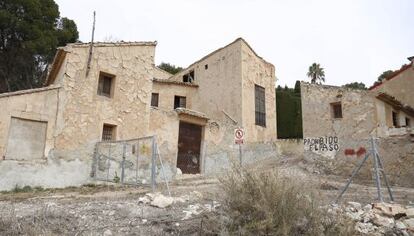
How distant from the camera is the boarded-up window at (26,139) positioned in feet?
29.8

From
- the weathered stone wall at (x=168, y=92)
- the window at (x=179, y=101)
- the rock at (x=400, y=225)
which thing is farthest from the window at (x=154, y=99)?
the rock at (x=400, y=225)

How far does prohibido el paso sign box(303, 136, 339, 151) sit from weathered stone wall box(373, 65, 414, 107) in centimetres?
668

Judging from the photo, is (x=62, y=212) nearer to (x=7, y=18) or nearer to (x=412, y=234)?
(x=412, y=234)

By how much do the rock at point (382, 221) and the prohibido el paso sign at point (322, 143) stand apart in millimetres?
8066

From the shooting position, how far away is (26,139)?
942cm

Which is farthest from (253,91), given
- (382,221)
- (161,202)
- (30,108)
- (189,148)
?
(382,221)

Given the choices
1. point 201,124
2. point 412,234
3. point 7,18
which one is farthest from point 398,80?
point 7,18

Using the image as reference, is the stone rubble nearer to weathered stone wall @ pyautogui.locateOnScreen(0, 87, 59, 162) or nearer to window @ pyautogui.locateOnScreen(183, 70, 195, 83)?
weathered stone wall @ pyautogui.locateOnScreen(0, 87, 59, 162)

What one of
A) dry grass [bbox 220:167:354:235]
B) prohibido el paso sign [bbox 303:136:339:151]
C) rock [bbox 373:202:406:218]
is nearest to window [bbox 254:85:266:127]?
prohibido el paso sign [bbox 303:136:339:151]

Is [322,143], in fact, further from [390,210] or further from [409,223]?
[409,223]

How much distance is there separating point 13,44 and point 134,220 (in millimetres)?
17725

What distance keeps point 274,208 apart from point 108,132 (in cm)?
843

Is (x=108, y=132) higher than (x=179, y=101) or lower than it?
lower

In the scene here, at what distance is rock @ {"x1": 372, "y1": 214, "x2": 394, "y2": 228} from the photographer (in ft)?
17.4
